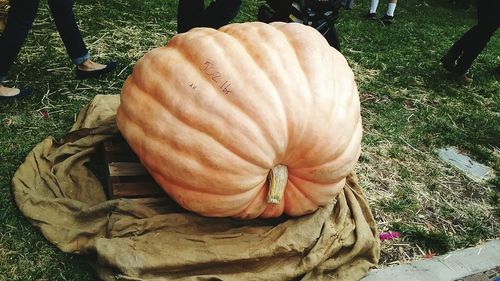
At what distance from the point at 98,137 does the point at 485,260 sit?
94.0 inches

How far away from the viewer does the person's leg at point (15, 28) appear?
118 inches

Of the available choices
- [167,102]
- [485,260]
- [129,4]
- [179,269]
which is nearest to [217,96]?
[167,102]

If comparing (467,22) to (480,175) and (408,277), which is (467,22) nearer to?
(480,175)

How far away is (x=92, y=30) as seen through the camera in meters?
4.68

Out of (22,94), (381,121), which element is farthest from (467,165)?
(22,94)

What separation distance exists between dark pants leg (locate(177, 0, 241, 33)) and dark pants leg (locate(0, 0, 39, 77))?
109 centimetres

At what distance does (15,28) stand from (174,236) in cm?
181

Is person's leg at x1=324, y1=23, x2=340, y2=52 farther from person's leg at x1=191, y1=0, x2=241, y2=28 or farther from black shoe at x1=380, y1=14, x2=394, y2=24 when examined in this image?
black shoe at x1=380, y1=14, x2=394, y2=24

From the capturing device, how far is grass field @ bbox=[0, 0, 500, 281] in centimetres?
262

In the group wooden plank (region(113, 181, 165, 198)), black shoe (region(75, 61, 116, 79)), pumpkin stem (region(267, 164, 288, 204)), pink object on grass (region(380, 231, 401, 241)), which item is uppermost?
pumpkin stem (region(267, 164, 288, 204))

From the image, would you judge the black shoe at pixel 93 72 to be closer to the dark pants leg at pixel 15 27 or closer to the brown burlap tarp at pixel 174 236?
the dark pants leg at pixel 15 27

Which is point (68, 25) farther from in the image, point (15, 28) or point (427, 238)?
point (427, 238)

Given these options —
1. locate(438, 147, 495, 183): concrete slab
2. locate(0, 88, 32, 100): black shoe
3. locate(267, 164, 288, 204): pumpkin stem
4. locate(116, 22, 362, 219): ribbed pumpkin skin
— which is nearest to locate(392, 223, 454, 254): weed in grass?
locate(116, 22, 362, 219): ribbed pumpkin skin

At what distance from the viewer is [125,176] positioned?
8.59 feet
